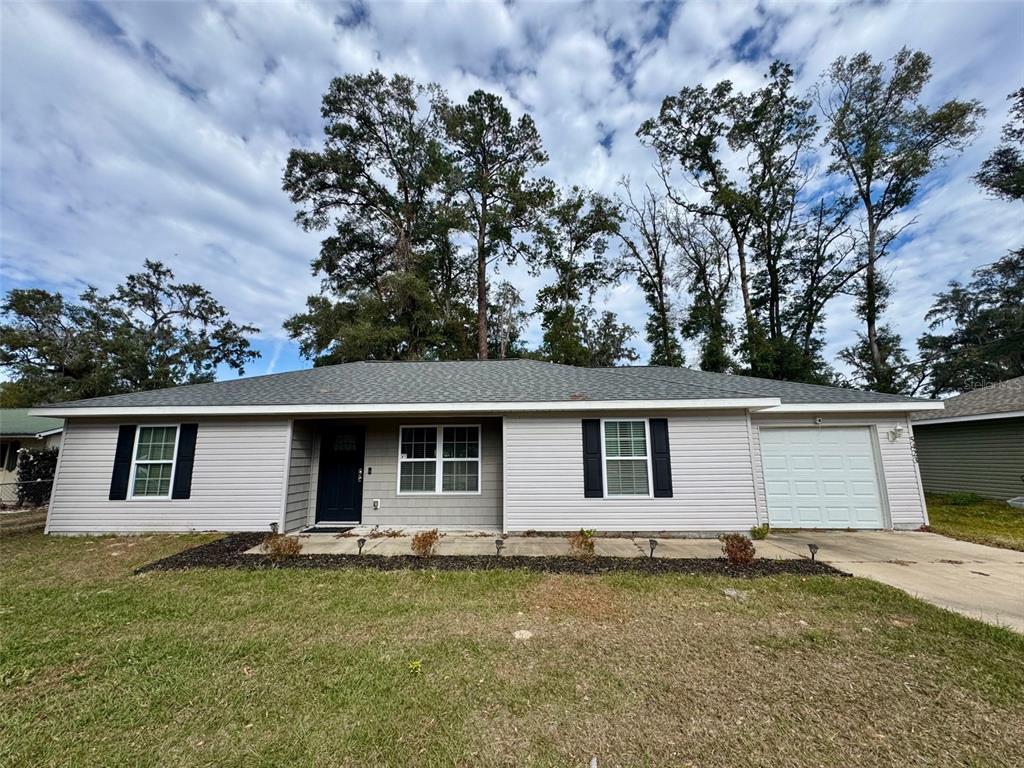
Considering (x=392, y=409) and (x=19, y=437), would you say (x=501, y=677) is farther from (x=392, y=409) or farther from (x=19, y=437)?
(x=19, y=437)

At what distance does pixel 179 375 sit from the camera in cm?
2345

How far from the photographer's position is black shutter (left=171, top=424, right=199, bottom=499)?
26.3ft

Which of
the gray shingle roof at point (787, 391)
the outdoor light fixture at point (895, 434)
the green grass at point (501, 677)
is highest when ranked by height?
the gray shingle roof at point (787, 391)

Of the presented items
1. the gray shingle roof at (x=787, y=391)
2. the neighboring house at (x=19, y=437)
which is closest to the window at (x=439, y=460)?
the gray shingle roof at (x=787, y=391)

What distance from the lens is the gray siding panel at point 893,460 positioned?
8.31m

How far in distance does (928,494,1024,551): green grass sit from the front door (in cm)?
1185

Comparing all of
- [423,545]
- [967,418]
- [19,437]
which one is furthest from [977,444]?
[19,437]

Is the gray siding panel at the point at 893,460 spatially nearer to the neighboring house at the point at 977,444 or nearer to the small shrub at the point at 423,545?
the neighboring house at the point at 977,444

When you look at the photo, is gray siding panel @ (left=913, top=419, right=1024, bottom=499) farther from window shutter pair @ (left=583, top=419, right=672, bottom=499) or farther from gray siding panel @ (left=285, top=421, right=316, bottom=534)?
gray siding panel @ (left=285, top=421, right=316, bottom=534)

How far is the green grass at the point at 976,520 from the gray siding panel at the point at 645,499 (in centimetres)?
419

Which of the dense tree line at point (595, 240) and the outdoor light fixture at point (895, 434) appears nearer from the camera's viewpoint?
the outdoor light fixture at point (895, 434)

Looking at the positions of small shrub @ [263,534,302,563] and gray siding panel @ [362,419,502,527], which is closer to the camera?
small shrub @ [263,534,302,563]

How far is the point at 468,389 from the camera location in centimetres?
883

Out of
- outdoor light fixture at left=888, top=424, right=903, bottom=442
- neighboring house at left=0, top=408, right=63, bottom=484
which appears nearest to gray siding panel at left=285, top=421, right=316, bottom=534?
outdoor light fixture at left=888, top=424, right=903, bottom=442
